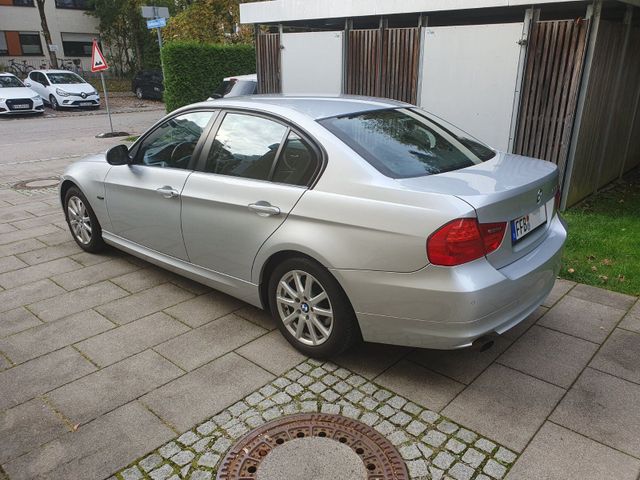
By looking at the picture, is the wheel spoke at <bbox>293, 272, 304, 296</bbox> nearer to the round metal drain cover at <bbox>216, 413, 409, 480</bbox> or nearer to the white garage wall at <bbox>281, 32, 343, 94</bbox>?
the round metal drain cover at <bbox>216, 413, 409, 480</bbox>

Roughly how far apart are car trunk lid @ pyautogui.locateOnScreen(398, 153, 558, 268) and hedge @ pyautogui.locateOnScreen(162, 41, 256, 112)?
14.6m

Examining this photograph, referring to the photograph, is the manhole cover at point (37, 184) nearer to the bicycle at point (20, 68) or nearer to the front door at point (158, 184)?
the front door at point (158, 184)

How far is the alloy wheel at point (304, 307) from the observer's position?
10.8 feet

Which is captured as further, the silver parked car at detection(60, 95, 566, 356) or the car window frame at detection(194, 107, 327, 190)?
the car window frame at detection(194, 107, 327, 190)

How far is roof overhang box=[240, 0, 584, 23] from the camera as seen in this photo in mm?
6587

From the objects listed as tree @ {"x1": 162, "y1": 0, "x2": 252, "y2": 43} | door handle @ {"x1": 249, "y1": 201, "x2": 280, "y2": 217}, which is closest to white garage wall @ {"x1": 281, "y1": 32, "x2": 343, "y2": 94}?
door handle @ {"x1": 249, "y1": 201, "x2": 280, "y2": 217}

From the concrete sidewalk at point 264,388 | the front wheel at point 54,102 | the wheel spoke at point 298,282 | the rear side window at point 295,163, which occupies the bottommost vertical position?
the front wheel at point 54,102

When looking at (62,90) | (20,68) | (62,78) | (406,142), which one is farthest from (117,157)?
(20,68)

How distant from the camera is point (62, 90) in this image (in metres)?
21.7

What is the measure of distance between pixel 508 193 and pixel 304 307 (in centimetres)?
141

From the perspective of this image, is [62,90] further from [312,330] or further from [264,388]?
[264,388]

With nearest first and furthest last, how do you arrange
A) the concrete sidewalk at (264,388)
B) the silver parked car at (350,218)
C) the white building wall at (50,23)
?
the concrete sidewalk at (264,388), the silver parked car at (350,218), the white building wall at (50,23)

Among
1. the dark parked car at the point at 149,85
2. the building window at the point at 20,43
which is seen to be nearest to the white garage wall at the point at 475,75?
the dark parked car at the point at 149,85

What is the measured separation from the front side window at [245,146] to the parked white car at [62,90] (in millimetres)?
20702
